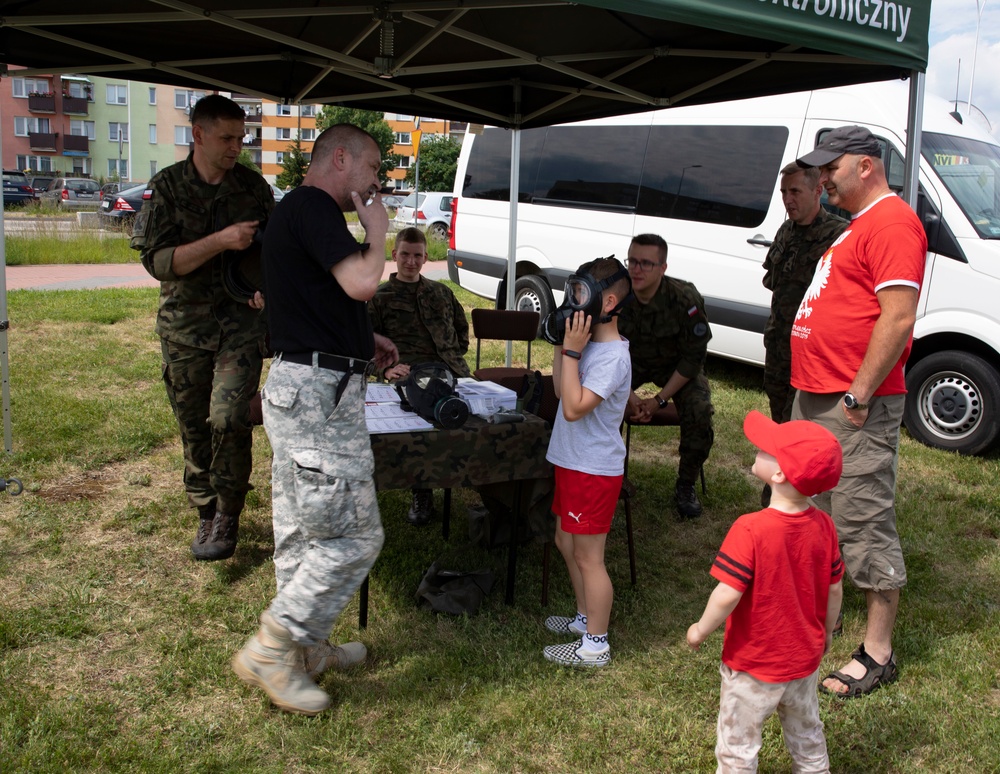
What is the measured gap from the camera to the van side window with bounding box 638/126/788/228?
6902mm

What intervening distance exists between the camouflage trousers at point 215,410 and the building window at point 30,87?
220 feet

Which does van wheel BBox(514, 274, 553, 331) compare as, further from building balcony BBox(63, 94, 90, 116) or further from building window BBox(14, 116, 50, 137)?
building window BBox(14, 116, 50, 137)

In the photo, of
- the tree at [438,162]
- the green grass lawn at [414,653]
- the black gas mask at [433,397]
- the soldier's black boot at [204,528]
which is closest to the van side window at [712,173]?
the green grass lawn at [414,653]

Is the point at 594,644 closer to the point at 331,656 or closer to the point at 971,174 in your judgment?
the point at 331,656

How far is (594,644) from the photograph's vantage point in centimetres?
315

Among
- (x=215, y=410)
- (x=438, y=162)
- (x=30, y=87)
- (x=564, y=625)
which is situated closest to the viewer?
(x=564, y=625)

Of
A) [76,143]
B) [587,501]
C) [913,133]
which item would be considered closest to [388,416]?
[587,501]

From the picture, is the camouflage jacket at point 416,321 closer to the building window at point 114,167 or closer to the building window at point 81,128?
the building window at point 114,167

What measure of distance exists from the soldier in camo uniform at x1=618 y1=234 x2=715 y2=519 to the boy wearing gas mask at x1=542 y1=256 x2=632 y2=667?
153 centimetres

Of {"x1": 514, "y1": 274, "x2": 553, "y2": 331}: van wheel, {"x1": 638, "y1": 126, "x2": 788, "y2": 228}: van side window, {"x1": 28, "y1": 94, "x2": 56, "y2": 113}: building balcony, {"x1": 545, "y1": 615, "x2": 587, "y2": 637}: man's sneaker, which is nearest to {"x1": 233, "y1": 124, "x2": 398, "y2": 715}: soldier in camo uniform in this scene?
{"x1": 545, "y1": 615, "x2": 587, "y2": 637}: man's sneaker

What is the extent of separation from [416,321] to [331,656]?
7.38 ft

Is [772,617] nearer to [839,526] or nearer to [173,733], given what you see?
[839,526]

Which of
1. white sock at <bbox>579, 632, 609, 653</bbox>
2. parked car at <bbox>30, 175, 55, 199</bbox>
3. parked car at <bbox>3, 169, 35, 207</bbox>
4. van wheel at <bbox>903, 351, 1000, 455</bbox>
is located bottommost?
white sock at <bbox>579, 632, 609, 653</bbox>

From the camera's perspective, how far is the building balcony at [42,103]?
5869 cm
